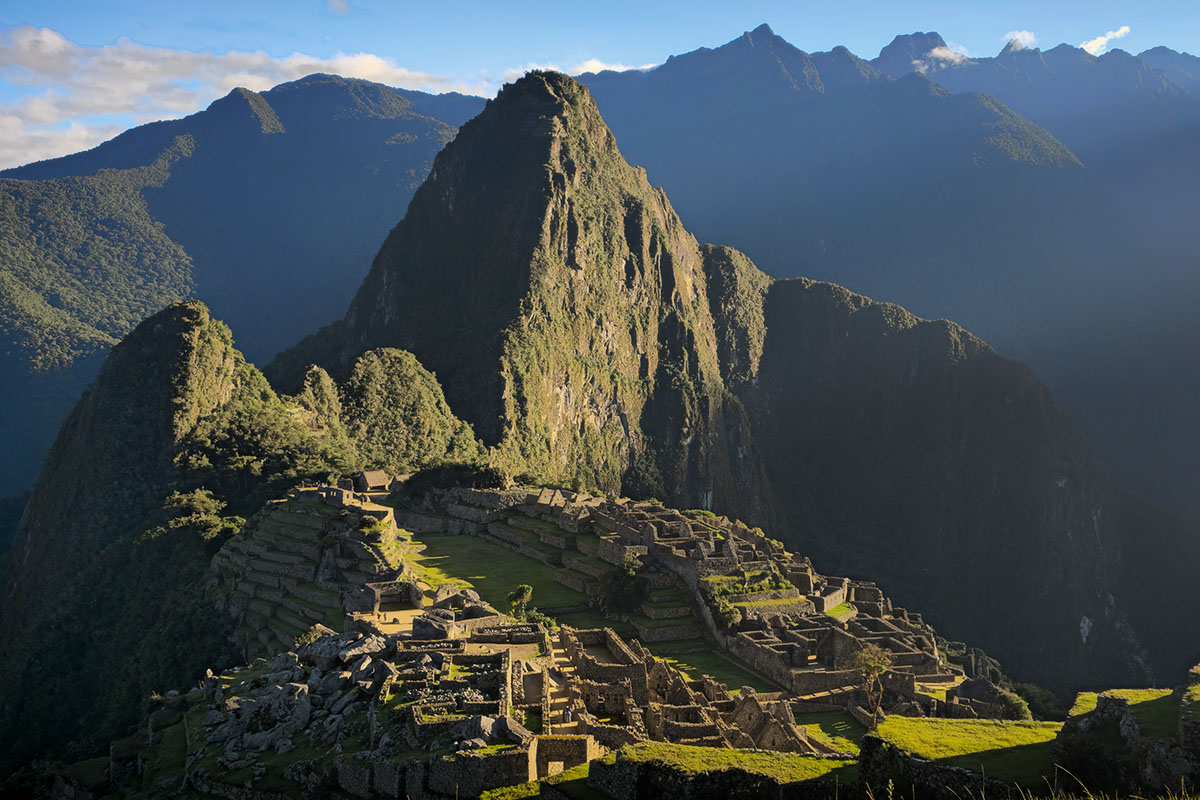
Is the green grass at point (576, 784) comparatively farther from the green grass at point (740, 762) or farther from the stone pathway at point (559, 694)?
the stone pathway at point (559, 694)

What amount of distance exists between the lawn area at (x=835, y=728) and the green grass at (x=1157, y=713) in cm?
1287

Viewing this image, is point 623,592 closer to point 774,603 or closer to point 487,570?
point 774,603

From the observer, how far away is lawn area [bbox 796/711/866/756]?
31.2 m

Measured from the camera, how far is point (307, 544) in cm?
4759

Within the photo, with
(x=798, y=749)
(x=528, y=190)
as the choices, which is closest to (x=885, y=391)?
(x=528, y=190)

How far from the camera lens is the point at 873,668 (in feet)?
124

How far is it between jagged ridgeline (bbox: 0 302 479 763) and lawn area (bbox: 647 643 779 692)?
17.6 metres

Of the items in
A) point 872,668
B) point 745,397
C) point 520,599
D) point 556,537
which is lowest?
point 872,668

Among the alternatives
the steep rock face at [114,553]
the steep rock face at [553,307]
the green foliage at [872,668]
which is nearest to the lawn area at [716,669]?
the green foliage at [872,668]

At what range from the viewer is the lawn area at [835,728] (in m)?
Result: 31.2

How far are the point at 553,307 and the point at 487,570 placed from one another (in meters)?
85.8

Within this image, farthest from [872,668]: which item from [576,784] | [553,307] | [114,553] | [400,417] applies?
[553,307]

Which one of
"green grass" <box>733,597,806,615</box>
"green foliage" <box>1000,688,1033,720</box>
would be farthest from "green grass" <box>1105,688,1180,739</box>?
"green grass" <box>733,597,806,615</box>

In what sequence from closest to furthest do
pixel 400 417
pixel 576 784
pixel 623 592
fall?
pixel 576 784
pixel 623 592
pixel 400 417
